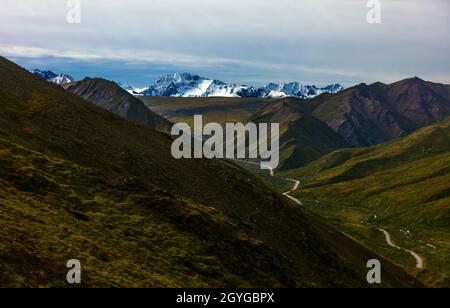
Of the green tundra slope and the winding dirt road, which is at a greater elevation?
the green tundra slope

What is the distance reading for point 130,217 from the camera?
58344 mm

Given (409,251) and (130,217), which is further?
(409,251)

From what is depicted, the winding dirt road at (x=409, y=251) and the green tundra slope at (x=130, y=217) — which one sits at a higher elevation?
the green tundra slope at (x=130, y=217)

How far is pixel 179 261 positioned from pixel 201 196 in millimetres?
27153

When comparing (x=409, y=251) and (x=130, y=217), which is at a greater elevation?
(x=130, y=217)

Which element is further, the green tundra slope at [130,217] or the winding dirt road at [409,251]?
the winding dirt road at [409,251]

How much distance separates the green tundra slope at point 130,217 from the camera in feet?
142

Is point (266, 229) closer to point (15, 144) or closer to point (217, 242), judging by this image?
point (217, 242)

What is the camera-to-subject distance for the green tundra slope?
142ft

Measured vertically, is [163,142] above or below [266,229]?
above

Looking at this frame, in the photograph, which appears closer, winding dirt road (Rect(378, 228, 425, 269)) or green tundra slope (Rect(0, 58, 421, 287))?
green tundra slope (Rect(0, 58, 421, 287))
